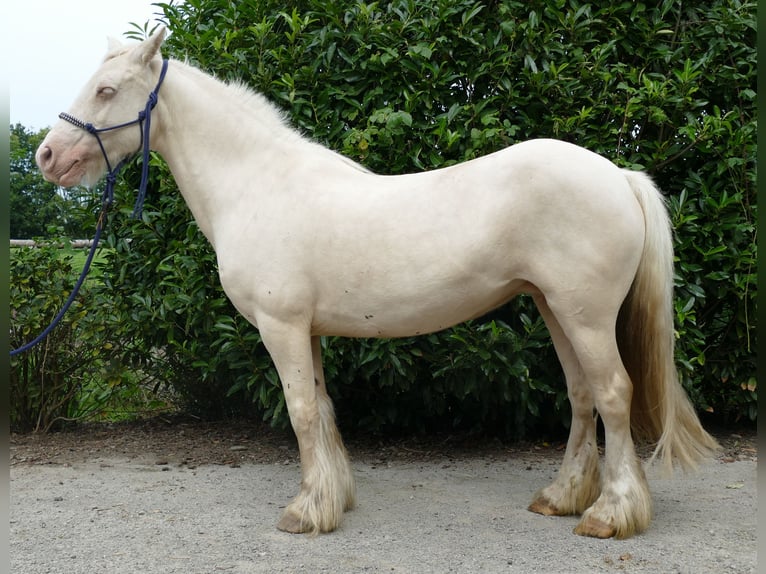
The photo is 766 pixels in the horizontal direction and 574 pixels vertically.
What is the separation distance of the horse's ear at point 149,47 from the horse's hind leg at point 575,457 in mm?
2225

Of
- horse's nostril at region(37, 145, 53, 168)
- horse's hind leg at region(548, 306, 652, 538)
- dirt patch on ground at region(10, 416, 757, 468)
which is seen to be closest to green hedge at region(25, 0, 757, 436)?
dirt patch on ground at region(10, 416, 757, 468)

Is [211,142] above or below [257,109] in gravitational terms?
below

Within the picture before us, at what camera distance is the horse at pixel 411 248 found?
3.01 meters

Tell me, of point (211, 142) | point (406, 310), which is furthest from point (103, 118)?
point (406, 310)

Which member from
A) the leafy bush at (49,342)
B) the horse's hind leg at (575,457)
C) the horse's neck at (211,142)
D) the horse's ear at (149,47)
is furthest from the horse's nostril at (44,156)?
the horse's hind leg at (575,457)

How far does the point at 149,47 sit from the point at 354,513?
100 inches

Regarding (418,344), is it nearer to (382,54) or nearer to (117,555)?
(382,54)

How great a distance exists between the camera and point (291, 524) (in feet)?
10.7

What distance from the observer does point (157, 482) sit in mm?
4152

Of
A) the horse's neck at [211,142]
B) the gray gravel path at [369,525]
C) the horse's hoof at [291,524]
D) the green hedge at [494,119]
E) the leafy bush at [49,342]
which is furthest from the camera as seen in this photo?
the leafy bush at [49,342]

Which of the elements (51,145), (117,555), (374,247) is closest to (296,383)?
(374,247)

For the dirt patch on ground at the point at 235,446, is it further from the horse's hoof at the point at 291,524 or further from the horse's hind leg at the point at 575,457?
the horse's hoof at the point at 291,524

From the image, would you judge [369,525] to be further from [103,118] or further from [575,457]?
[103,118]

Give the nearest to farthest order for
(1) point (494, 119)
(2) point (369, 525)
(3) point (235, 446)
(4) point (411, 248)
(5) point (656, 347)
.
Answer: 1. (4) point (411, 248)
2. (5) point (656, 347)
3. (2) point (369, 525)
4. (1) point (494, 119)
5. (3) point (235, 446)
